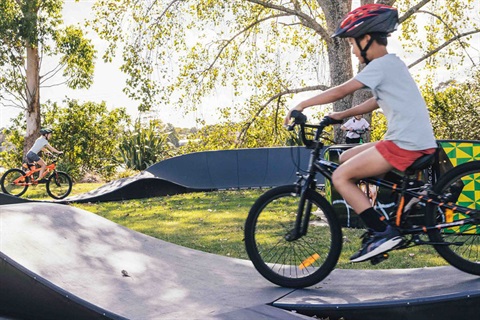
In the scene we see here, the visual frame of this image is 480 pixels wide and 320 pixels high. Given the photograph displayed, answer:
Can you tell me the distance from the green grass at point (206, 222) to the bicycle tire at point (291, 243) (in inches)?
82.0

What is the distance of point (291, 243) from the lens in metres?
4.70

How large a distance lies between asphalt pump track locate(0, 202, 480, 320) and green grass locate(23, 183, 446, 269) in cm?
209

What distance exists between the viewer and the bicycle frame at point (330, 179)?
4.27 m

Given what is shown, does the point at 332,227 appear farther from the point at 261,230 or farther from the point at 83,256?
the point at 83,256

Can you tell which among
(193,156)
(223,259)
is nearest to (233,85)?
(193,156)

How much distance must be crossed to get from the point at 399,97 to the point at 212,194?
40.4ft

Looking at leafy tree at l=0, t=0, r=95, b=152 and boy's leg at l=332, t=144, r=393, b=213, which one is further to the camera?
leafy tree at l=0, t=0, r=95, b=152

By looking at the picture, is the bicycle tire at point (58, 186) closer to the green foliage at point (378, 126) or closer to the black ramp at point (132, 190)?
the black ramp at point (132, 190)

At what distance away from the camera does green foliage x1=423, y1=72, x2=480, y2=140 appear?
1944 cm

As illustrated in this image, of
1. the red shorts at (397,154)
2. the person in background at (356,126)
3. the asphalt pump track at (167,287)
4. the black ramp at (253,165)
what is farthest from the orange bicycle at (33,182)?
the red shorts at (397,154)

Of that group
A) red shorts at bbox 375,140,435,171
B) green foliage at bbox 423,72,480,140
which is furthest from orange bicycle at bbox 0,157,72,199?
red shorts at bbox 375,140,435,171

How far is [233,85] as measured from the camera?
2212 cm

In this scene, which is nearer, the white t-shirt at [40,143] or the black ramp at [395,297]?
the black ramp at [395,297]

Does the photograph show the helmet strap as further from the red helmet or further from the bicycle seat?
the bicycle seat
